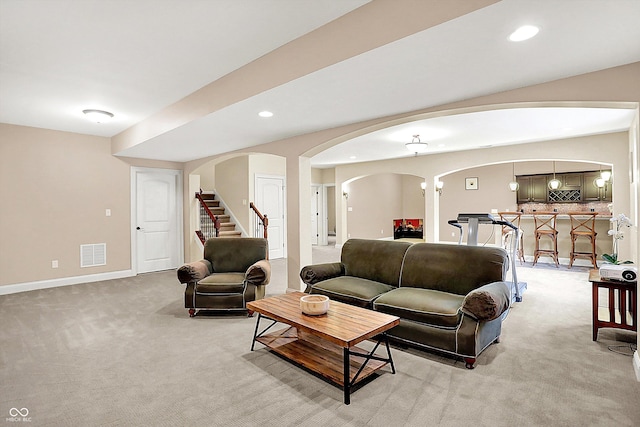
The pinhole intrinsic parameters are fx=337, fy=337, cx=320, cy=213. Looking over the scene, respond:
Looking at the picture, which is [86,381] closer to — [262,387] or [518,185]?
[262,387]

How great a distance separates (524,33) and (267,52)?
1.98 metres

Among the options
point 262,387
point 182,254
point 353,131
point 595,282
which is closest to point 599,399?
point 595,282

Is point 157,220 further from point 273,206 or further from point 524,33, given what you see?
point 524,33

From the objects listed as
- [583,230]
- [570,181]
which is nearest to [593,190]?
[570,181]

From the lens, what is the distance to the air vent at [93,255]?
6.05 metres

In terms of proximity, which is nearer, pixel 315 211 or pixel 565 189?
pixel 565 189

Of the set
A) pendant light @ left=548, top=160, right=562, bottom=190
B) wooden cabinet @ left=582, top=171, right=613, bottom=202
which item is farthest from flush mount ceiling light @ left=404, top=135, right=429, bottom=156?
wooden cabinet @ left=582, top=171, right=613, bottom=202

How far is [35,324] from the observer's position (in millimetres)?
3861

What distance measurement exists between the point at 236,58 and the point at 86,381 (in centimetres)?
294

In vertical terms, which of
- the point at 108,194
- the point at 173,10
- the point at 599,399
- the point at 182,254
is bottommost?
the point at 599,399

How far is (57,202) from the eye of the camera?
575cm

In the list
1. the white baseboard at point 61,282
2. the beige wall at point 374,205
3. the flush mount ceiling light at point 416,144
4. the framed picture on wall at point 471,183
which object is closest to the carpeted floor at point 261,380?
the white baseboard at point 61,282

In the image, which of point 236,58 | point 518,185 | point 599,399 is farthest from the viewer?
point 518,185

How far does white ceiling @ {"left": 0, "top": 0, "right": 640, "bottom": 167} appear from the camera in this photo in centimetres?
212
